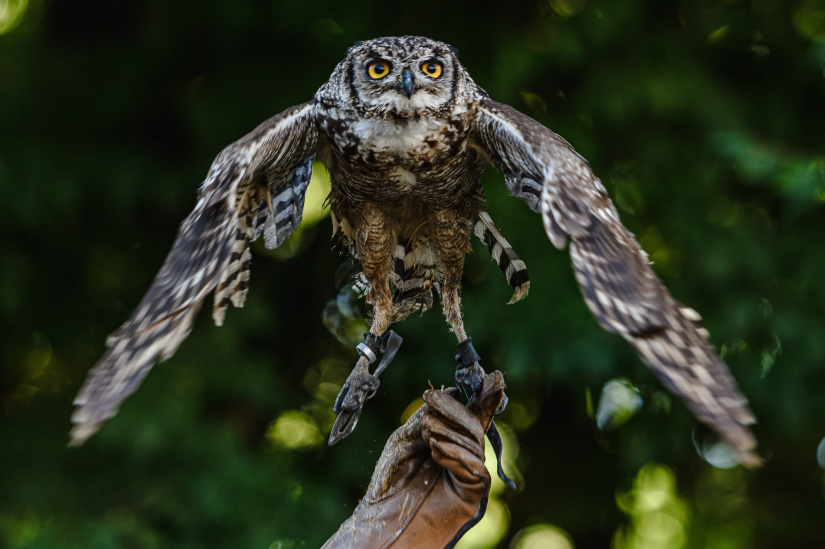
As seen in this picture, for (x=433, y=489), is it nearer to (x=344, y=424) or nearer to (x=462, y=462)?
(x=462, y=462)

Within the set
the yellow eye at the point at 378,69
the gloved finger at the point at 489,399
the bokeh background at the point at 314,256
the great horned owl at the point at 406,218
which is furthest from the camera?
the bokeh background at the point at 314,256

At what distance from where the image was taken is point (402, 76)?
2520mm

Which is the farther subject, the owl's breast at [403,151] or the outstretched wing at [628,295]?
the owl's breast at [403,151]

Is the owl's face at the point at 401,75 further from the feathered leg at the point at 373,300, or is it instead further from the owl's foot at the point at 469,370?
the owl's foot at the point at 469,370

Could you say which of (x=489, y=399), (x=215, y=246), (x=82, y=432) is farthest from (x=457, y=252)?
(x=82, y=432)

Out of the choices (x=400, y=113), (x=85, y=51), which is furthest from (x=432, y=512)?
(x=85, y=51)

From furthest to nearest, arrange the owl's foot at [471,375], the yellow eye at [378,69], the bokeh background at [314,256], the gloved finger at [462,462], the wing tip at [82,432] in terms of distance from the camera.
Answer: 1. the bokeh background at [314,256]
2. the owl's foot at [471,375]
3. the yellow eye at [378,69]
4. the gloved finger at [462,462]
5. the wing tip at [82,432]

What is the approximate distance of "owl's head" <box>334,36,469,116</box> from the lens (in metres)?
2.52

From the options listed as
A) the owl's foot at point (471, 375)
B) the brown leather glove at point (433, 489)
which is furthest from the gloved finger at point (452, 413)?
the owl's foot at point (471, 375)

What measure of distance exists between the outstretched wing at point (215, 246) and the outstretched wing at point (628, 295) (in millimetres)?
688

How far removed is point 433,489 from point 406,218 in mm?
888

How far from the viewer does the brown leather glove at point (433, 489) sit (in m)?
2.37

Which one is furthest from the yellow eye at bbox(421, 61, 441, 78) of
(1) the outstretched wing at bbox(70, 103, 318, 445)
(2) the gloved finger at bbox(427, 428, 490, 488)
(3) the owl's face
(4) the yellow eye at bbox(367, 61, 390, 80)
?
(2) the gloved finger at bbox(427, 428, 490, 488)

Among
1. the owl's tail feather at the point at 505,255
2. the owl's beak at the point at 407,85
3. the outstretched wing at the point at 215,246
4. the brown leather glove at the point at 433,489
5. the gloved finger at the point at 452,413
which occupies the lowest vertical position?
the brown leather glove at the point at 433,489
